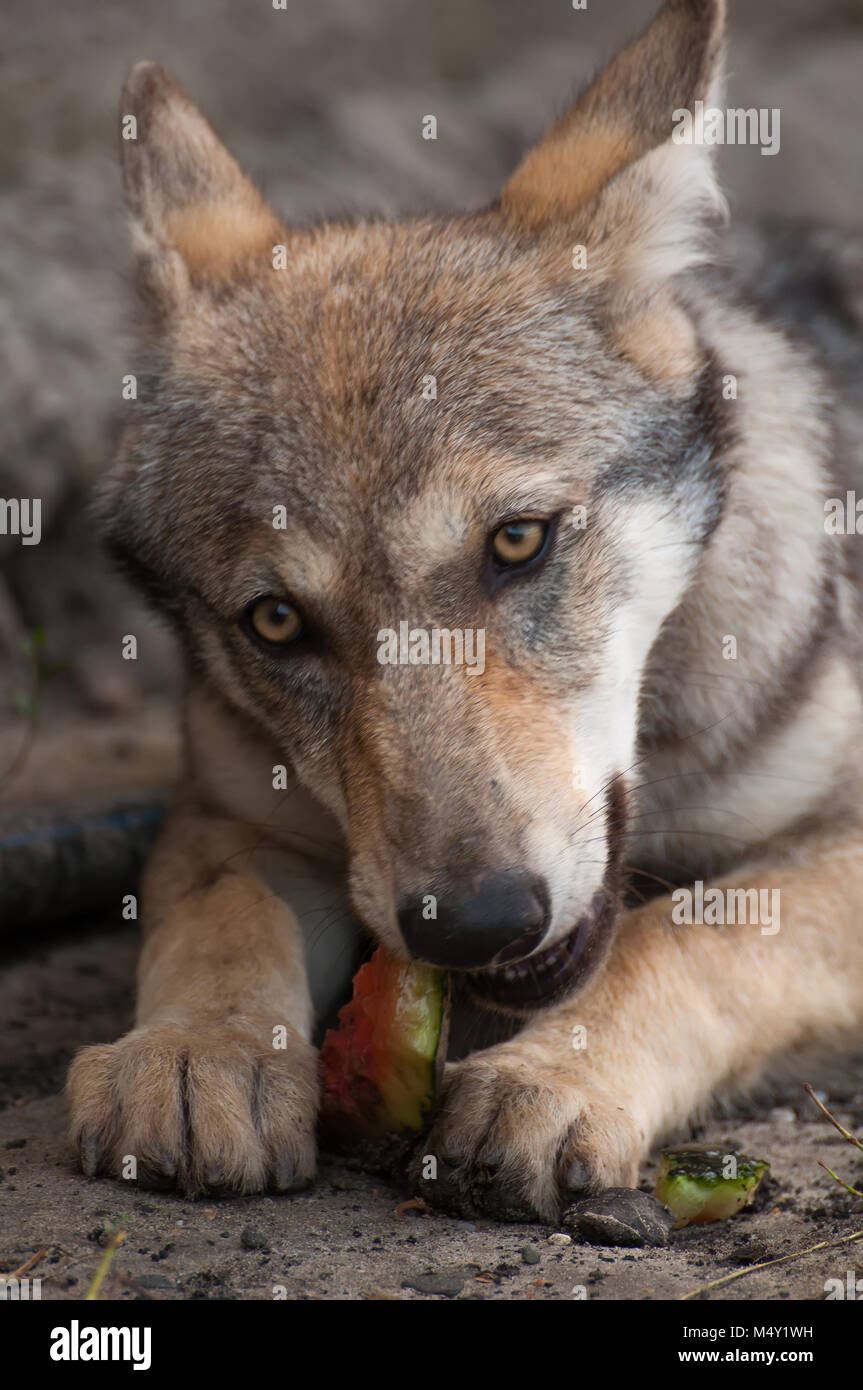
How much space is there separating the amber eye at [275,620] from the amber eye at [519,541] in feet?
1.48

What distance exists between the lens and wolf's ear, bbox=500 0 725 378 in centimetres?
310

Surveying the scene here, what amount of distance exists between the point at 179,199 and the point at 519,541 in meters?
1.54

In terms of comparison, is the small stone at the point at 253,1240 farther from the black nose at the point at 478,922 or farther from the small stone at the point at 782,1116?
the small stone at the point at 782,1116

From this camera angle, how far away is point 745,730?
3.43m

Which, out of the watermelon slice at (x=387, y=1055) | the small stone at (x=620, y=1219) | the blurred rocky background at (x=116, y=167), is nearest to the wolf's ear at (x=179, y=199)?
the blurred rocky background at (x=116, y=167)

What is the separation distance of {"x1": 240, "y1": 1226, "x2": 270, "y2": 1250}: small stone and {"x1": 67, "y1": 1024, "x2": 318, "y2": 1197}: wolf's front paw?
18 centimetres

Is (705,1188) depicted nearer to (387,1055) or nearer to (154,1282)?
(387,1055)

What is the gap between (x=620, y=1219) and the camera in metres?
2.38

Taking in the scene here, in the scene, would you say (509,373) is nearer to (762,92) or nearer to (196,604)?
(196,604)

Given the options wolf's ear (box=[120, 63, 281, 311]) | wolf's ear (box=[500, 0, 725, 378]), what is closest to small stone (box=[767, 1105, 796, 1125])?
wolf's ear (box=[500, 0, 725, 378])

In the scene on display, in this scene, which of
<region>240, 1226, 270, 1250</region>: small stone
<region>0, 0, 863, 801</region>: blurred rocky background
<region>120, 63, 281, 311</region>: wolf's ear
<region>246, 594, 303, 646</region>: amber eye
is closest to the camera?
<region>240, 1226, 270, 1250</region>: small stone

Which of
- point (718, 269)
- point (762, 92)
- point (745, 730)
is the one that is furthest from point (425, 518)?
point (762, 92)

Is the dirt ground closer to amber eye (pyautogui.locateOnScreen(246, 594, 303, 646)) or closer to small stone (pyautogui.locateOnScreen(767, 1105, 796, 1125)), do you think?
small stone (pyautogui.locateOnScreen(767, 1105, 796, 1125))

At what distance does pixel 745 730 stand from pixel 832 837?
1.29 feet
